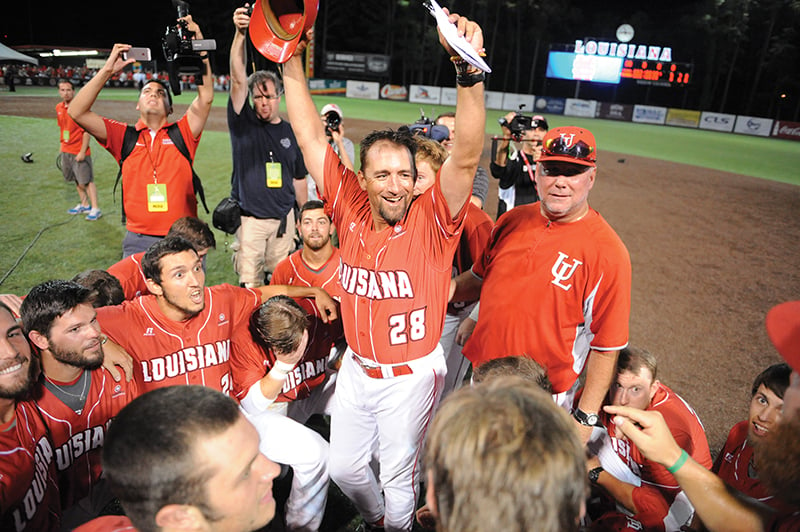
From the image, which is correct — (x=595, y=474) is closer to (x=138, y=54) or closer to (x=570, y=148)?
(x=570, y=148)

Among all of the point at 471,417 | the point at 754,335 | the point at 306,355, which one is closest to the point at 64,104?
the point at 306,355

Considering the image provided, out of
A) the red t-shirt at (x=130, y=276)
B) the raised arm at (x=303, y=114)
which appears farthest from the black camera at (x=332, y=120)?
the raised arm at (x=303, y=114)

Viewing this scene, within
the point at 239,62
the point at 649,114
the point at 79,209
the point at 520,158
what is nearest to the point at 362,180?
the point at 239,62

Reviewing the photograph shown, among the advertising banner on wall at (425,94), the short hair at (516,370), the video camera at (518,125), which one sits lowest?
the short hair at (516,370)

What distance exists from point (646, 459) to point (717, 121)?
4019cm

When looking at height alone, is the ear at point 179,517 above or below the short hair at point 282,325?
above

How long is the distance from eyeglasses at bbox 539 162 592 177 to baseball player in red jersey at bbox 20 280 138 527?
2743 millimetres

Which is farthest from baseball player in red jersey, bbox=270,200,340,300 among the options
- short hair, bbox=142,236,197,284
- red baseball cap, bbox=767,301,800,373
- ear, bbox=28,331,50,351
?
red baseball cap, bbox=767,301,800,373

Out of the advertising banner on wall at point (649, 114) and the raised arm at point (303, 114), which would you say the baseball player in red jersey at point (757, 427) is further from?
the advertising banner on wall at point (649, 114)

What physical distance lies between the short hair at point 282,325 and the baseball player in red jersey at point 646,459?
196 cm

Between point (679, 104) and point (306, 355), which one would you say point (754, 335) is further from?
point (679, 104)

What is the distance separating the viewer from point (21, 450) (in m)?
2.27

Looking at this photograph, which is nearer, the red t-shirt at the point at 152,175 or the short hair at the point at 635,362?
the short hair at the point at 635,362

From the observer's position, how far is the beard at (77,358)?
105 inches
